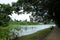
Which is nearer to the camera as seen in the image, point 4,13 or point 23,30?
point 4,13

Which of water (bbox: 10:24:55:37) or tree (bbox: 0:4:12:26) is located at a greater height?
tree (bbox: 0:4:12:26)

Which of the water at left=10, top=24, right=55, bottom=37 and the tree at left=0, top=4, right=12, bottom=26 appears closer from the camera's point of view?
the water at left=10, top=24, right=55, bottom=37

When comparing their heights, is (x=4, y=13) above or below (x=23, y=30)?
above

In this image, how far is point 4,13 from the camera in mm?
12773

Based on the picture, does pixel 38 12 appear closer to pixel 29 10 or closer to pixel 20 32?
pixel 29 10

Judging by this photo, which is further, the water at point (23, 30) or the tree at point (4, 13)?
the tree at point (4, 13)

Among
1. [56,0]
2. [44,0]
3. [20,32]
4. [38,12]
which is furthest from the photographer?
[20,32]

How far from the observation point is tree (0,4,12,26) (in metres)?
12.7

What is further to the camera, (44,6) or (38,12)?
(38,12)

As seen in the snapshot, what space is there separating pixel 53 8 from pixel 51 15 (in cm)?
102

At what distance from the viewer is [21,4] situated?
40.5 feet

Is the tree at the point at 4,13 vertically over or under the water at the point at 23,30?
over

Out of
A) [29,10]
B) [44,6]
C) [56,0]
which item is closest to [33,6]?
[29,10]

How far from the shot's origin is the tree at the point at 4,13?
498 inches
